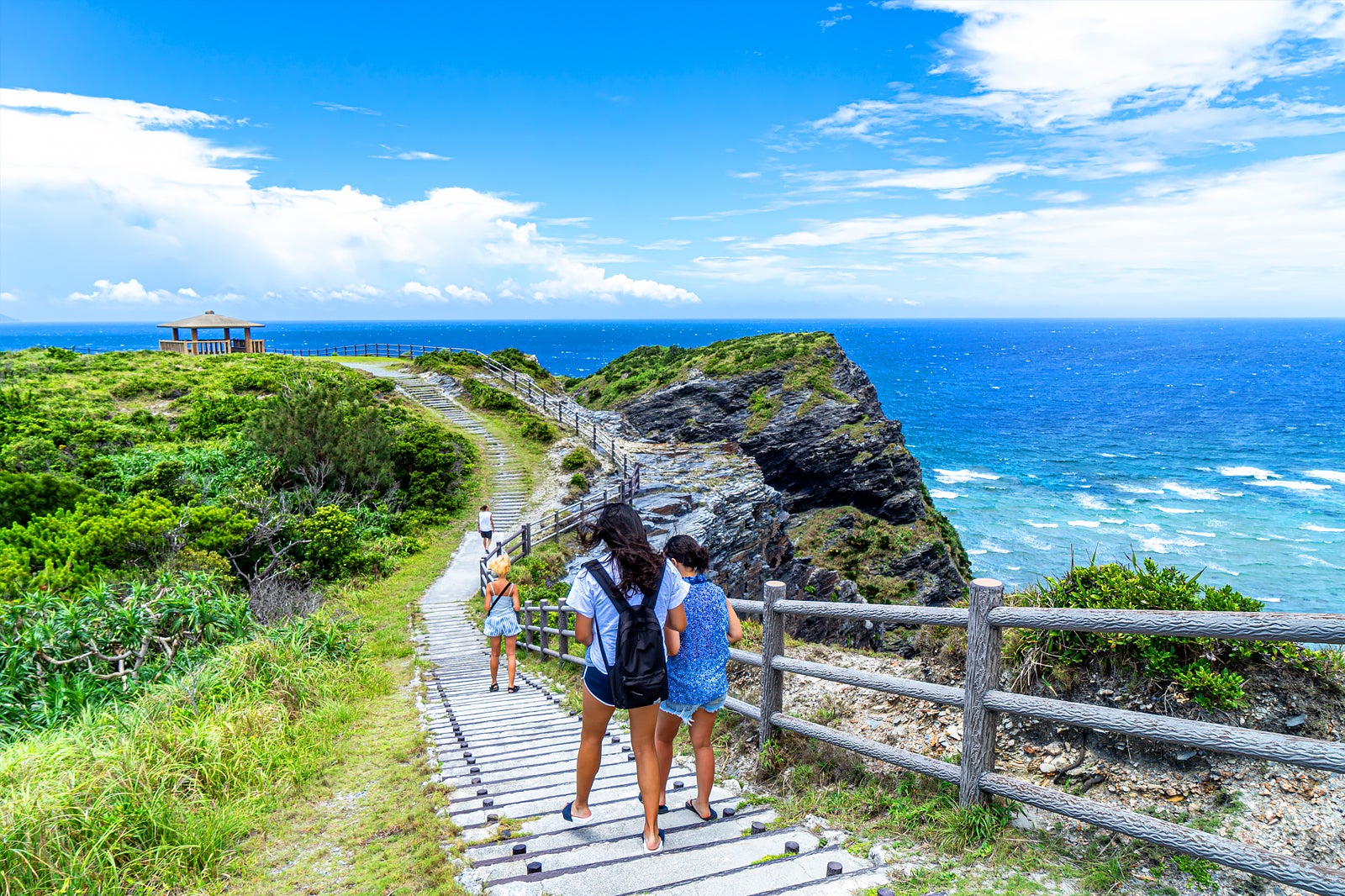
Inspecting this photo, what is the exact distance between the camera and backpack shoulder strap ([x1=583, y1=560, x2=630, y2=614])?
3881 mm

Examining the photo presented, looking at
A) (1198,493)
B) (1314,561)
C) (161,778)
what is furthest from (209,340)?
(1198,493)

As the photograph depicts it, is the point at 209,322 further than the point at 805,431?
Yes

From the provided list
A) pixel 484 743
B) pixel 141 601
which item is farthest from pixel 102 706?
pixel 484 743

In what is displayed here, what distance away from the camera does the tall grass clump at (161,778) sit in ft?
14.1

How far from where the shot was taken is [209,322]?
44.5 metres

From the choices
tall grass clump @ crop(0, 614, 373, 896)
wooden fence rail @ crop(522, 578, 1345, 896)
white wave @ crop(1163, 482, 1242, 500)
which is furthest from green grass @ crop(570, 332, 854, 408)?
wooden fence rail @ crop(522, 578, 1345, 896)

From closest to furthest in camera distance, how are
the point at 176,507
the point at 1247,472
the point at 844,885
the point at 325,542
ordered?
the point at 844,885, the point at 176,507, the point at 325,542, the point at 1247,472

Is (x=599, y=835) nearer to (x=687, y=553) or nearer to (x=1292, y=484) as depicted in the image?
(x=687, y=553)

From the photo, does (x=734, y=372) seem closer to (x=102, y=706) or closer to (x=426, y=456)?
(x=426, y=456)

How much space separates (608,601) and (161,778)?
3.84 m

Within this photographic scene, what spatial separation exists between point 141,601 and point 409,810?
6.82 m

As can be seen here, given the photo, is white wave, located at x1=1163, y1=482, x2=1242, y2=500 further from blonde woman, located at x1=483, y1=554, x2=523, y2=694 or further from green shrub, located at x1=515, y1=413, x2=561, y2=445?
blonde woman, located at x1=483, y1=554, x2=523, y2=694

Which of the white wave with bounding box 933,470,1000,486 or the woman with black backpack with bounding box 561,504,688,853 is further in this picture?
the white wave with bounding box 933,470,1000,486

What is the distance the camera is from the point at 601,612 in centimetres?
397
